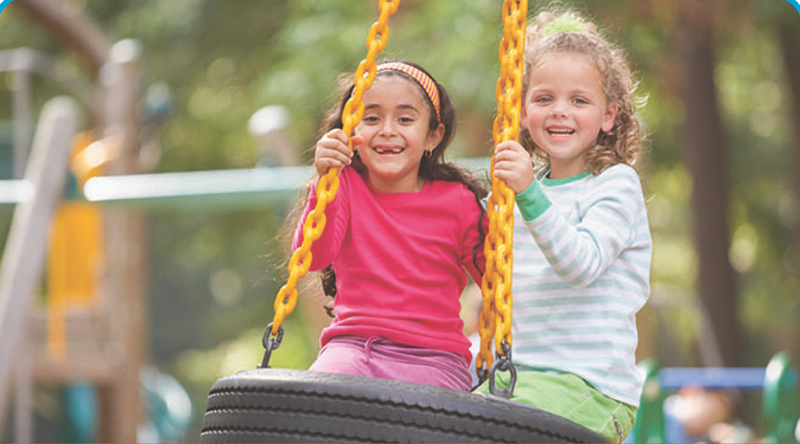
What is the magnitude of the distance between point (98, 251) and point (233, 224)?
4.33m

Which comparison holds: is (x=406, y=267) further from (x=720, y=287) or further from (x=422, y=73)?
(x=720, y=287)

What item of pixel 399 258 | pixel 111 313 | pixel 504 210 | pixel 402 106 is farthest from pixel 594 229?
pixel 111 313

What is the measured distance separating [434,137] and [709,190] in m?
9.35

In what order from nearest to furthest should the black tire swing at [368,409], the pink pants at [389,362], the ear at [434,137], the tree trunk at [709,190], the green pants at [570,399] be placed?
the black tire swing at [368,409], the green pants at [570,399], the pink pants at [389,362], the ear at [434,137], the tree trunk at [709,190]

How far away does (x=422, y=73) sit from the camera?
296cm

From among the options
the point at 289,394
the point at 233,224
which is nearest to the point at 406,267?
the point at 289,394

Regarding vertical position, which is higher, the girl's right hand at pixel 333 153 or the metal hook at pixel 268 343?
the girl's right hand at pixel 333 153

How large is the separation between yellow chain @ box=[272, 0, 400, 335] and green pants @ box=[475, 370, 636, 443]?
0.46 metres

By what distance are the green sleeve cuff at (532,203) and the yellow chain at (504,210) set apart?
0.03 metres

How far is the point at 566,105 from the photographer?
9.24 ft

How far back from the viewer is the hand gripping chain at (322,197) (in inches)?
96.2

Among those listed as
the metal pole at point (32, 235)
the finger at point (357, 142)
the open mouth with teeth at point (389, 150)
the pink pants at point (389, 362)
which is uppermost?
the metal pole at point (32, 235)

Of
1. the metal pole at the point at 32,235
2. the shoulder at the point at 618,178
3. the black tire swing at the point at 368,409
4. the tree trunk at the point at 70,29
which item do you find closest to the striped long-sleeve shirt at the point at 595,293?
the shoulder at the point at 618,178

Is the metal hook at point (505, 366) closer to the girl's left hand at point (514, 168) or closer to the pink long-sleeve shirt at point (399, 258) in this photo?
the girl's left hand at point (514, 168)
